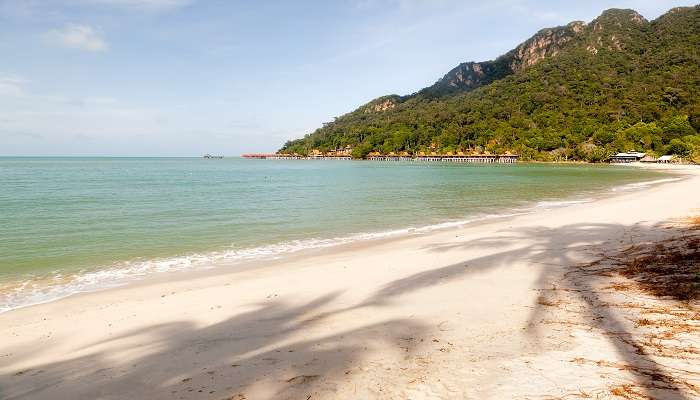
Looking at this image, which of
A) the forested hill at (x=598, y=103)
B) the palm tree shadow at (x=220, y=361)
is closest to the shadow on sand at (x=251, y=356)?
the palm tree shadow at (x=220, y=361)

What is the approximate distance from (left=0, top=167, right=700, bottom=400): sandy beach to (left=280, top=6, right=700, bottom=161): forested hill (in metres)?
A: 115

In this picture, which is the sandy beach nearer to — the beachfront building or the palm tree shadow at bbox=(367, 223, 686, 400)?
the palm tree shadow at bbox=(367, 223, 686, 400)

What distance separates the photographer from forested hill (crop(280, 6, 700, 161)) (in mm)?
118438

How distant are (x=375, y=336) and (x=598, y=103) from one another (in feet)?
539

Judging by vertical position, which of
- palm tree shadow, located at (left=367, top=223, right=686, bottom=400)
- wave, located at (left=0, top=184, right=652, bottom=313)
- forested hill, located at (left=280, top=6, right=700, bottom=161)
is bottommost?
→ wave, located at (left=0, top=184, right=652, bottom=313)

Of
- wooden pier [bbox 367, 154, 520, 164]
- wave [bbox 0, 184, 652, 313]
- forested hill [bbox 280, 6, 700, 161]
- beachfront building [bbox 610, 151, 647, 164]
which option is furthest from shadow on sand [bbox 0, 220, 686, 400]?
wooden pier [bbox 367, 154, 520, 164]

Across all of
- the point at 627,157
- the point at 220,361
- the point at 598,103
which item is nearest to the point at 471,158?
the point at 598,103

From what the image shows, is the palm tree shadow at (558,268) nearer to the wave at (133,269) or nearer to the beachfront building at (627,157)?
the wave at (133,269)

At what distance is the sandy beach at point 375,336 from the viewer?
411 cm

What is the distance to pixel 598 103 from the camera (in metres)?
141

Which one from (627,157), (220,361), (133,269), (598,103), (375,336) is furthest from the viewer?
(598,103)

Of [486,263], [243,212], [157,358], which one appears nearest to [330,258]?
[486,263]

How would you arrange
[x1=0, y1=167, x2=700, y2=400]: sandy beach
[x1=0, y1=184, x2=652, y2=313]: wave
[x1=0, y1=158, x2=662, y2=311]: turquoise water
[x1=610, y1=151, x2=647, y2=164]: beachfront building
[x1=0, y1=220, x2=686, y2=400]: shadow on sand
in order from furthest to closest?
[x1=610, y1=151, x2=647, y2=164]: beachfront building, [x1=0, y1=158, x2=662, y2=311]: turquoise water, [x1=0, y1=184, x2=652, y2=313]: wave, [x1=0, y1=220, x2=686, y2=400]: shadow on sand, [x1=0, y1=167, x2=700, y2=400]: sandy beach

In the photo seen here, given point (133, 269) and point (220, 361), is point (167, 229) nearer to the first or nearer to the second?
point (133, 269)
